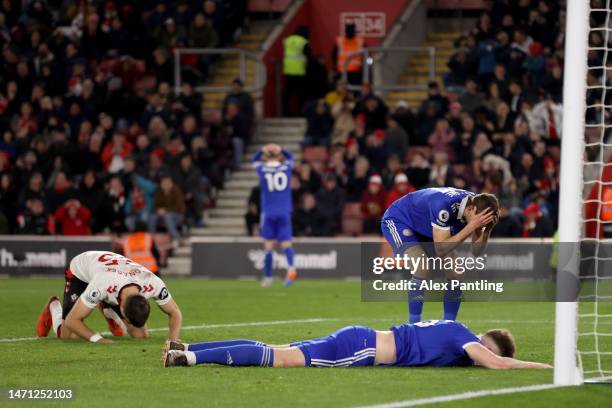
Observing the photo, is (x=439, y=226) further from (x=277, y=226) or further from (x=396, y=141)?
(x=396, y=141)

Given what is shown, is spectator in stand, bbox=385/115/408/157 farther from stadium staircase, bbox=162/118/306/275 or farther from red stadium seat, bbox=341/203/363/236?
stadium staircase, bbox=162/118/306/275

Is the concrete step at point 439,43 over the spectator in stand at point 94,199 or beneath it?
over

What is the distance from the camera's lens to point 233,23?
30.3 metres

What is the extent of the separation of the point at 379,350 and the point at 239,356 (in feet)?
3.59

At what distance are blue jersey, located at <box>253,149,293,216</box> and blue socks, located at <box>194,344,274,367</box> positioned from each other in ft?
38.2

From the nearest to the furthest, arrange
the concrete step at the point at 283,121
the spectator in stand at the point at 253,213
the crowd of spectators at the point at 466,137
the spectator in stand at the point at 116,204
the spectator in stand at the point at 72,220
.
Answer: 1. the crowd of spectators at the point at 466,137
2. the spectator in stand at the point at 253,213
3. the spectator in stand at the point at 72,220
4. the spectator in stand at the point at 116,204
5. the concrete step at the point at 283,121

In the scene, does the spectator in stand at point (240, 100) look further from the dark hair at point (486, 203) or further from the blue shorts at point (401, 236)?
the dark hair at point (486, 203)

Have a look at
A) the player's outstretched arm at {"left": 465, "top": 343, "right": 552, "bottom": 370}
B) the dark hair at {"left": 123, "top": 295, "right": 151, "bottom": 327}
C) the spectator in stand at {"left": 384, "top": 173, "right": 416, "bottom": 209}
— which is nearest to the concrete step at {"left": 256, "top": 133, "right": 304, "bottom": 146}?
the spectator in stand at {"left": 384, "top": 173, "right": 416, "bottom": 209}

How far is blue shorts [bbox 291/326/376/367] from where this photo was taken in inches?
396

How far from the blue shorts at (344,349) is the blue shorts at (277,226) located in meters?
11.8

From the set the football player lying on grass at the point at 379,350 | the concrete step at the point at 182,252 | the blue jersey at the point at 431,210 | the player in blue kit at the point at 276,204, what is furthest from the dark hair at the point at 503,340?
the concrete step at the point at 182,252

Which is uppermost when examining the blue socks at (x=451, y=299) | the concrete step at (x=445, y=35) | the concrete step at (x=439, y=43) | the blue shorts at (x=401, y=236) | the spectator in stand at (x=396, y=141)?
the concrete step at (x=445, y=35)

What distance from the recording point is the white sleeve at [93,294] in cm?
1191

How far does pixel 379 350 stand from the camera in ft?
33.6
